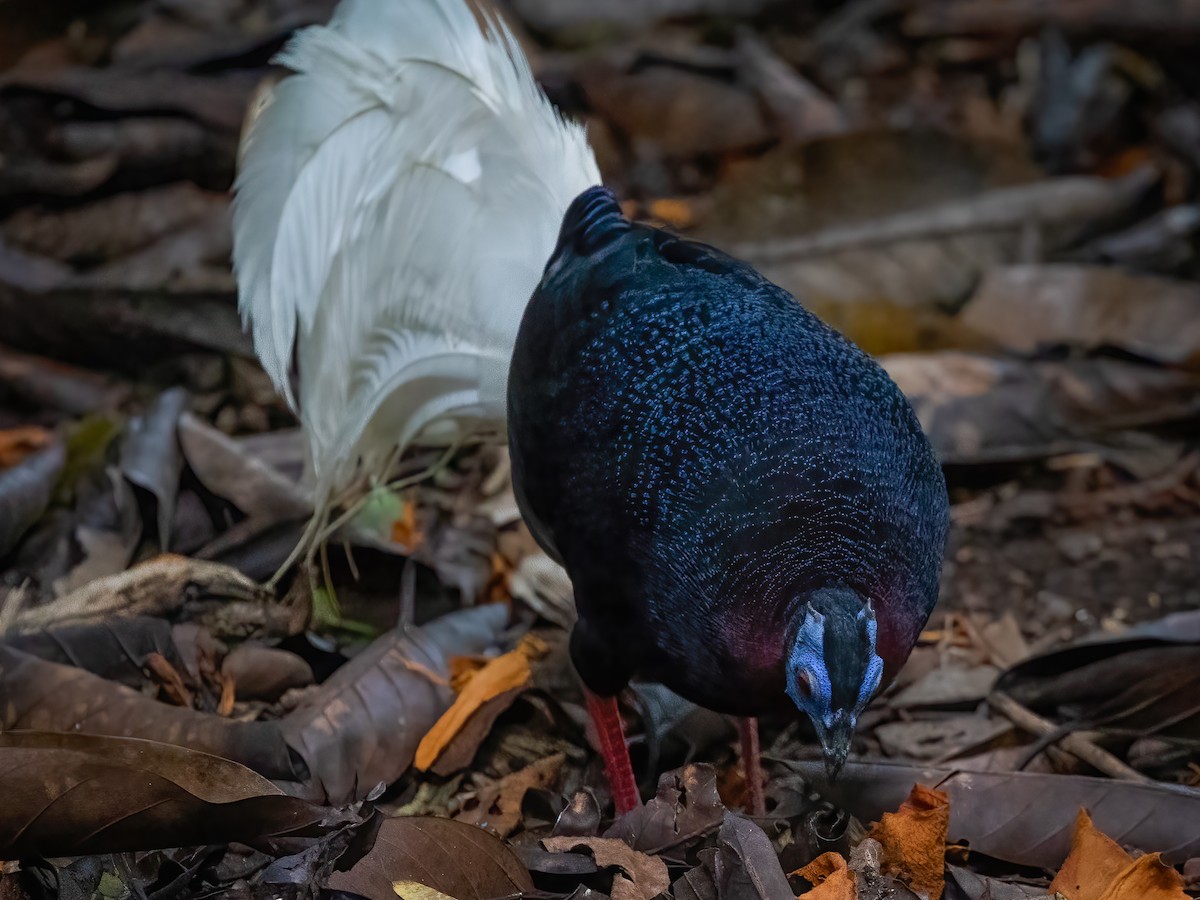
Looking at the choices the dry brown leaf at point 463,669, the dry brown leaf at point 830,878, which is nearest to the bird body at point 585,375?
the dry brown leaf at point 830,878

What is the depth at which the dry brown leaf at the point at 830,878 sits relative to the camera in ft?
7.65

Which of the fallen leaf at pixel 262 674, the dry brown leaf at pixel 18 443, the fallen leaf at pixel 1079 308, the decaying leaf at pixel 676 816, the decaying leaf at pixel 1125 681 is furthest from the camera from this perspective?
the fallen leaf at pixel 1079 308

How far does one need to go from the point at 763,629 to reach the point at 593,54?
14.2 feet

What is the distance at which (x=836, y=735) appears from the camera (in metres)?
2.27

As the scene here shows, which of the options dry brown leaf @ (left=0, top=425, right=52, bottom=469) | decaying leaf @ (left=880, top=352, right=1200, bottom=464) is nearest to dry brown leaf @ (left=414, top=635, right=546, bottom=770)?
decaying leaf @ (left=880, top=352, right=1200, bottom=464)

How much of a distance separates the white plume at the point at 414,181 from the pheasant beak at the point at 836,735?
4.54 ft

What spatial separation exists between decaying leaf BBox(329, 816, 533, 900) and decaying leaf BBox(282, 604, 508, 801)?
0.43 m

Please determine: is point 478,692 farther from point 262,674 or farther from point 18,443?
point 18,443

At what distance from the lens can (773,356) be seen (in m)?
2.59

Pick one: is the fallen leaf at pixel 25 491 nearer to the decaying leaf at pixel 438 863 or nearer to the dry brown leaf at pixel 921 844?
the decaying leaf at pixel 438 863

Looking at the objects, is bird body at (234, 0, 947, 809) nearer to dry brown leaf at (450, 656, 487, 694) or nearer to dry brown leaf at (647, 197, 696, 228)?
dry brown leaf at (450, 656, 487, 694)

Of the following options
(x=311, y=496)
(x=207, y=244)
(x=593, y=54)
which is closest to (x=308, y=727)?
(x=311, y=496)

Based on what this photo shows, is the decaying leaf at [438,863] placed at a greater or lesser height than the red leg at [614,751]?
greater

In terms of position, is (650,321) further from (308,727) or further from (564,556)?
(308,727)
